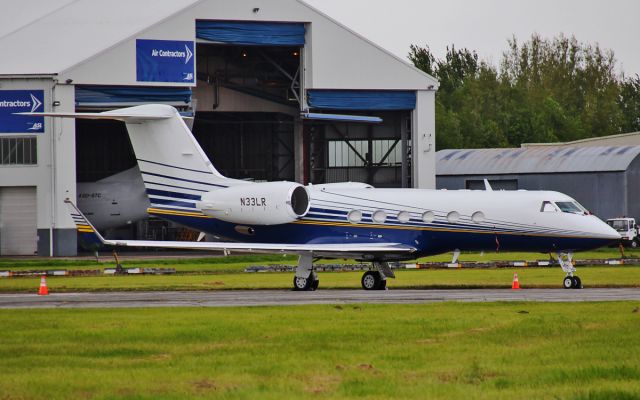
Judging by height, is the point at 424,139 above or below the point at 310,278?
above

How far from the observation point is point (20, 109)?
56.3 meters

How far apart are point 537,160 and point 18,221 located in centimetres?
3175

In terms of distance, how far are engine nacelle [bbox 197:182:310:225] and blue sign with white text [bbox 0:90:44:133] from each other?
79.3 feet

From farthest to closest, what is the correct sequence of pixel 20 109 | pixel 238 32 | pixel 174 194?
pixel 238 32 → pixel 20 109 → pixel 174 194

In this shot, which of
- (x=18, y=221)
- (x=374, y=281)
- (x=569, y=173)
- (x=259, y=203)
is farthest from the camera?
(x=569, y=173)

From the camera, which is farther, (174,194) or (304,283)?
(174,194)

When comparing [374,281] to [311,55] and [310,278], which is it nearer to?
[310,278]

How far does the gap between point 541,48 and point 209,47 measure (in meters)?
73.8

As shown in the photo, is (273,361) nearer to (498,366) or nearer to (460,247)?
(498,366)

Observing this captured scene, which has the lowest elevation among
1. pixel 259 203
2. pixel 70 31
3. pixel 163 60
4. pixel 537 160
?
pixel 259 203

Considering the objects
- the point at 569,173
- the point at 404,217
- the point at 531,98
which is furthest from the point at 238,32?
the point at 531,98

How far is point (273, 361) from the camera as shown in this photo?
15.9 meters

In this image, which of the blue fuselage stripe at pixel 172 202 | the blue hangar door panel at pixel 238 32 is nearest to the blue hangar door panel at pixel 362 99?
the blue hangar door panel at pixel 238 32

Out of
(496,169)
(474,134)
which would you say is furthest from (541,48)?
(496,169)
